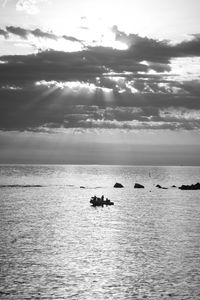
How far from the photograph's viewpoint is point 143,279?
48.6 m

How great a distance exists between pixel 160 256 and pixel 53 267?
1583cm

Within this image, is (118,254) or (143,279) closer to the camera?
(143,279)

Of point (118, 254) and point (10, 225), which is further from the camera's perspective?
point (10, 225)

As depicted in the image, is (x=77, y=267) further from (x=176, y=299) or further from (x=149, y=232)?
(x=149, y=232)

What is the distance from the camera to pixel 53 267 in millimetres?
53594

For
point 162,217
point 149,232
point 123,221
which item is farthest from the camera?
point 162,217

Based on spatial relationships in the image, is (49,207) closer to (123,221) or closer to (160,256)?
(123,221)

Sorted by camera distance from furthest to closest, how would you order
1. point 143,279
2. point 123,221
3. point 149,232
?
point 123,221
point 149,232
point 143,279

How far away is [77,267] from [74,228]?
3399cm

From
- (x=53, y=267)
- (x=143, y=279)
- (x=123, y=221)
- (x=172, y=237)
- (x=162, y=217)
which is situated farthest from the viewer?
(x=162, y=217)

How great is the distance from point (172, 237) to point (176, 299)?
35.1 m

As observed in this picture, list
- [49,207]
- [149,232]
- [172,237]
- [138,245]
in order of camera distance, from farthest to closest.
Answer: [49,207] < [149,232] < [172,237] < [138,245]

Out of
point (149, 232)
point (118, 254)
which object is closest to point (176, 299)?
point (118, 254)

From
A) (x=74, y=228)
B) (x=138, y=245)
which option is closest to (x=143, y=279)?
(x=138, y=245)
